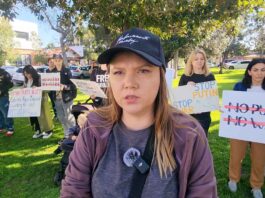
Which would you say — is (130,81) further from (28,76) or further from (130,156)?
(28,76)

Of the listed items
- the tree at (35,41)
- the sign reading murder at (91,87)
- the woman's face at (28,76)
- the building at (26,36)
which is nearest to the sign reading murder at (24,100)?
the woman's face at (28,76)

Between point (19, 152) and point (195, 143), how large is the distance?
6.19 metres

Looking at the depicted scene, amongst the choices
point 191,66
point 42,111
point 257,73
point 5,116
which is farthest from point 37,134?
point 257,73

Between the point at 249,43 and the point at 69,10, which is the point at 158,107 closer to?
the point at 69,10

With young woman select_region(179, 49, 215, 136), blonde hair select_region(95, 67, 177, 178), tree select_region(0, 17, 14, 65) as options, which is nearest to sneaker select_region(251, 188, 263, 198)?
young woman select_region(179, 49, 215, 136)

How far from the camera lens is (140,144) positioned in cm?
Result: 148

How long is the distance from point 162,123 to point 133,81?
288 millimetres

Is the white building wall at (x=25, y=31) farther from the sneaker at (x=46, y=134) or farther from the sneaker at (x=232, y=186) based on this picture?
the sneaker at (x=232, y=186)

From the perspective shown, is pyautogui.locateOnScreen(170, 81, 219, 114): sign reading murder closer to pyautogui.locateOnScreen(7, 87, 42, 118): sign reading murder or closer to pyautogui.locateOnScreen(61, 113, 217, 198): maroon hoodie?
pyautogui.locateOnScreen(61, 113, 217, 198): maroon hoodie

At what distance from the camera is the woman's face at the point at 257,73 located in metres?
3.98

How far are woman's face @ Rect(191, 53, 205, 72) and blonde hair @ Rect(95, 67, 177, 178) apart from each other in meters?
3.27

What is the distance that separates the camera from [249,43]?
60.9 metres

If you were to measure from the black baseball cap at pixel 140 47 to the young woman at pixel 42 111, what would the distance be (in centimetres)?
636

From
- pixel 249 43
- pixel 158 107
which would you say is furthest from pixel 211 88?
pixel 249 43
